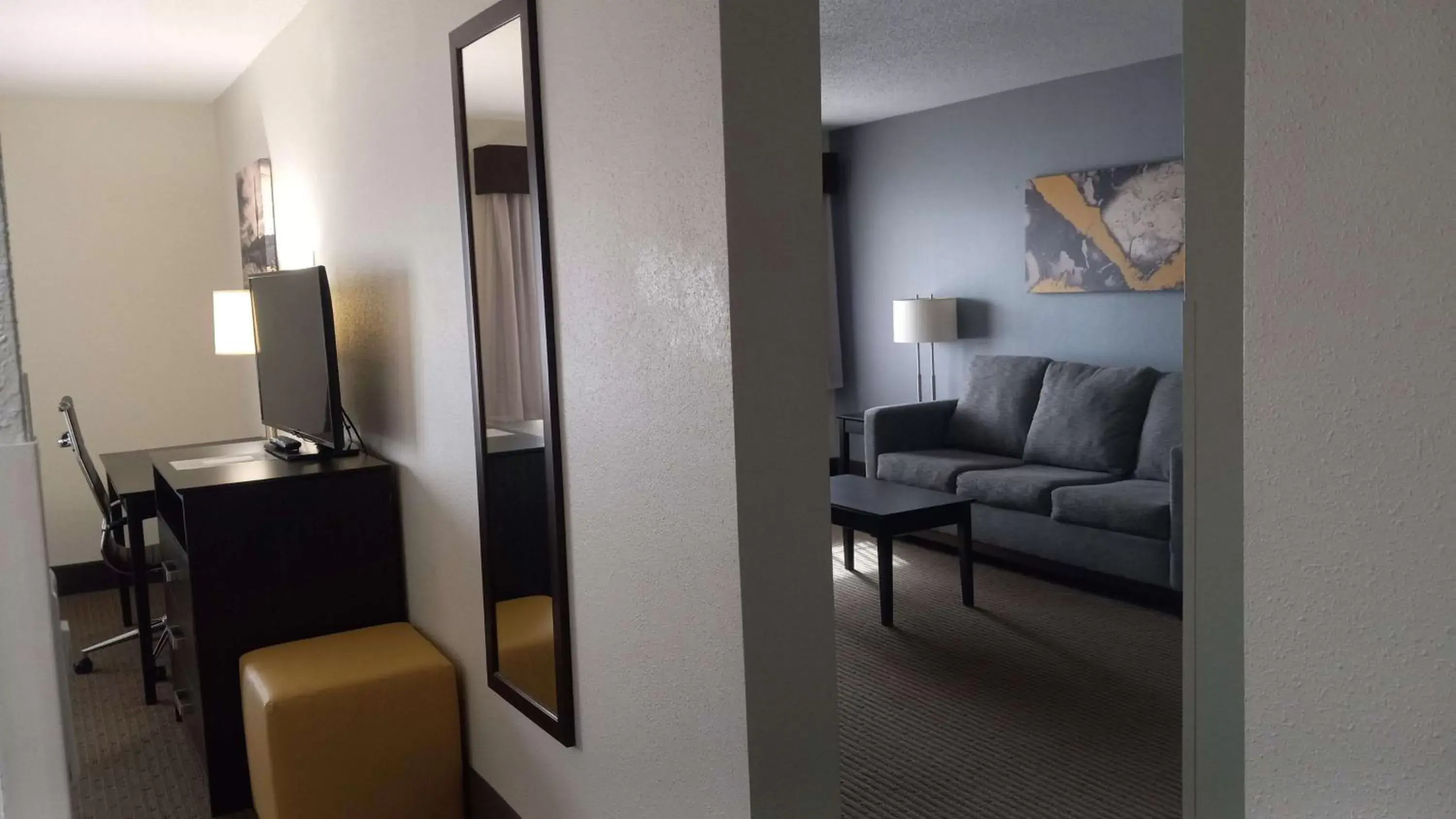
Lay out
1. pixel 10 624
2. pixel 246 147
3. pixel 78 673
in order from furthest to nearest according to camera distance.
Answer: pixel 246 147, pixel 78 673, pixel 10 624

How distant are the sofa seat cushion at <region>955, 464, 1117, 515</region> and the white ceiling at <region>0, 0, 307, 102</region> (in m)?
3.14

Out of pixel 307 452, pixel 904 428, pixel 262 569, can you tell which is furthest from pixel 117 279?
pixel 904 428

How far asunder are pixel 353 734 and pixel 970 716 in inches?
66.4

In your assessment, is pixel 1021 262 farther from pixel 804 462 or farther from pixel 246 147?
pixel 804 462

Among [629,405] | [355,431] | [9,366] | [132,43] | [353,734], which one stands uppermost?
[132,43]

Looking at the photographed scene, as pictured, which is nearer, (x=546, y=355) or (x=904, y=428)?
(x=546, y=355)

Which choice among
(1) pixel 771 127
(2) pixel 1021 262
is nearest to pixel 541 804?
(1) pixel 771 127

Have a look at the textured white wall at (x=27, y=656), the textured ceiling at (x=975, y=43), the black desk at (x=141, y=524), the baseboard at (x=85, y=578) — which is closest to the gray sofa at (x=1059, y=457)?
the textured ceiling at (x=975, y=43)

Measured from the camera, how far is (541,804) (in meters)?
2.26

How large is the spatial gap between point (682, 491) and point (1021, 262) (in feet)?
14.2

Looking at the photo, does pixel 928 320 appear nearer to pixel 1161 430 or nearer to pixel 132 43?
pixel 1161 430

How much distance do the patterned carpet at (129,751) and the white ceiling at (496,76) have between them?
1551mm

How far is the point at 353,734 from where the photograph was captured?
249 centimetres

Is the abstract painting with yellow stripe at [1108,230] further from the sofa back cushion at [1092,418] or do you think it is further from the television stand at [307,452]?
the television stand at [307,452]
